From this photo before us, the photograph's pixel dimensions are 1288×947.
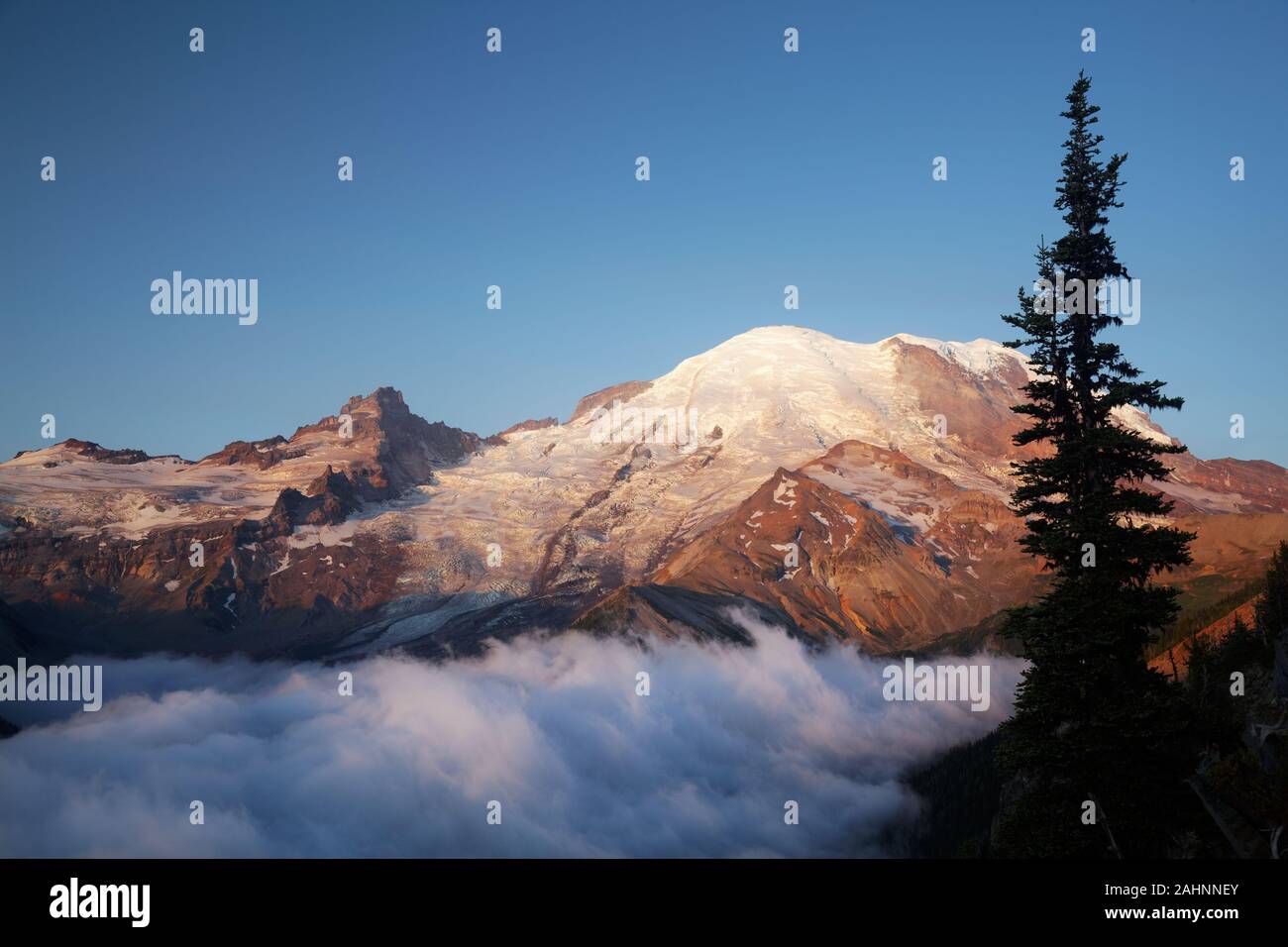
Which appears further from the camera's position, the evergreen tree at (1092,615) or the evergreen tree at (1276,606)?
the evergreen tree at (1276,606)

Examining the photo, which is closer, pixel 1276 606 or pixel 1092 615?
pixel 1092 615

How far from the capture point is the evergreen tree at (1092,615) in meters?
37.3

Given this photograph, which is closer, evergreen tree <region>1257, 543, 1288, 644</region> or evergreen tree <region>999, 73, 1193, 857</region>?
evergreen tree <region>999, 73, 1193, 857</region>

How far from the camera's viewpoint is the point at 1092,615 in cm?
3762

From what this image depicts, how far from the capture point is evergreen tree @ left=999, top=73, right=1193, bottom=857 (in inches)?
1468

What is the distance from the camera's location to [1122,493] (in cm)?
3828
